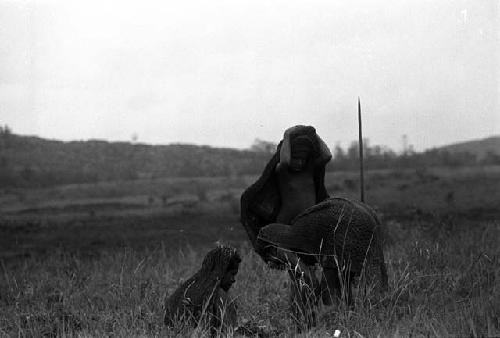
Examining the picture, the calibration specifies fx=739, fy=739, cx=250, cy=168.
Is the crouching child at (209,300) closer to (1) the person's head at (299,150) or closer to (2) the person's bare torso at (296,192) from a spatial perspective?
(2) the person's bare torso at (296,192)

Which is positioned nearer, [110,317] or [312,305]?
[312,305]

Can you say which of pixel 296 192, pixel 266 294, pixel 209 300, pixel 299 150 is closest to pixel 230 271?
pixel 209 300

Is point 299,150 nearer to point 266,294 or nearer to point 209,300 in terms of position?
point 209,300

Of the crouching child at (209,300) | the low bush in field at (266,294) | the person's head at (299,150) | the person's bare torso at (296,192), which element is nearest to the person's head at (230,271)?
the crouching child at (209,300)

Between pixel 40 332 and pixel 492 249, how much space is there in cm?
681

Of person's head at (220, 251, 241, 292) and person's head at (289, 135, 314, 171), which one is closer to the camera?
person's head at (220, 251, 241, 292)

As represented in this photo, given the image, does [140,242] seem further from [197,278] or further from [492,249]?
[197,278]

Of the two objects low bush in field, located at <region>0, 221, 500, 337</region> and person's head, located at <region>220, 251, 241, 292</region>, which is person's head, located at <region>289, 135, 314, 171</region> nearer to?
person's head, located at <region>220, 251, 241, 292</region>

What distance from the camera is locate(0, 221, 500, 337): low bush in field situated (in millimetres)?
6645

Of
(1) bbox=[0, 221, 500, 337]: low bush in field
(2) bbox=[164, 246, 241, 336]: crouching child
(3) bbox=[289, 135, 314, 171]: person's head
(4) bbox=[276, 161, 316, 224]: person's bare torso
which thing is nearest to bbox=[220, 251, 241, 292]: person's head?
(2) bbox=[164, 246, 241, 336]: crouching child

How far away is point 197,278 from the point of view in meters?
6.78

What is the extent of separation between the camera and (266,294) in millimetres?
9438

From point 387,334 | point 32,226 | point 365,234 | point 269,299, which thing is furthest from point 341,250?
point 32,226

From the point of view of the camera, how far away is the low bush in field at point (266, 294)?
6.64 meters
